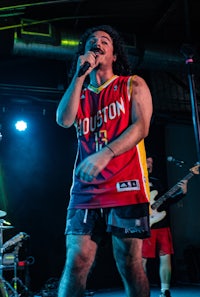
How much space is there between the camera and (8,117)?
782cm

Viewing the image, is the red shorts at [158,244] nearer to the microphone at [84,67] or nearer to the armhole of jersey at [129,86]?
the armhole of jersey at [129,86]

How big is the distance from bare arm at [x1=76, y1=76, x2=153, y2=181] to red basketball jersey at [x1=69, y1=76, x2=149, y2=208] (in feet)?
0.20

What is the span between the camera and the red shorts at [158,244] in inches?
235

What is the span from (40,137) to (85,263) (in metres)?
6.11

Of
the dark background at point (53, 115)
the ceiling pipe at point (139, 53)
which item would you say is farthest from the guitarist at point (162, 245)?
the ceiling pipe at point (139, 53)

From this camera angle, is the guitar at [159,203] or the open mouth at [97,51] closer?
the open mouth at [97,51]

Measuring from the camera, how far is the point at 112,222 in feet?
6.53

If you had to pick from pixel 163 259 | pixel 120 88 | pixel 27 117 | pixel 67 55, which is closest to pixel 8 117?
pixel 27 117

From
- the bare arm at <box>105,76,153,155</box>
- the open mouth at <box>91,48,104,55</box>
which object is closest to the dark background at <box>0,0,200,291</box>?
the open mouth at <box>91,48,104,55</box>

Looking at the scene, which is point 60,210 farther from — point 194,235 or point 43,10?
point 43,10

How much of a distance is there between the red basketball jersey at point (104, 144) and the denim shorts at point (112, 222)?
40 mm

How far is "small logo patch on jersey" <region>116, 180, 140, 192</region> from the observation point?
2.02 m

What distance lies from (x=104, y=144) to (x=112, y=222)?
0.44 metres

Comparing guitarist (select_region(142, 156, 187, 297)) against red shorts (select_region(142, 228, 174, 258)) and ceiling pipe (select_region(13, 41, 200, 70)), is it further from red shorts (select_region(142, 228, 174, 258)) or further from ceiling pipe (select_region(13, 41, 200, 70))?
ceiling pipe (select_region(13, 41, 200, 70))
